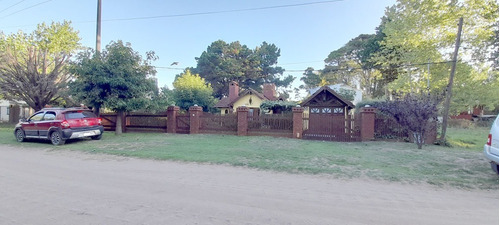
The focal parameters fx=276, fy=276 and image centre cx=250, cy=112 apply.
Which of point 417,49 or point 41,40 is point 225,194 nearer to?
point 417,49

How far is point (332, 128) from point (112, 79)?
458 inches

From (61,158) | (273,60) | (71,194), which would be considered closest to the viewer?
(71,194)

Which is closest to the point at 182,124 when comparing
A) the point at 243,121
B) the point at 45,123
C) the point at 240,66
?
the point at 243,121

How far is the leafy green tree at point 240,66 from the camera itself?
43000 mm

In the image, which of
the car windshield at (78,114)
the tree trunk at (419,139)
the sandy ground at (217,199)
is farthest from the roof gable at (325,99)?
the sandy ground at (217,199)

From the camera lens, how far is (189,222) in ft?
11.9

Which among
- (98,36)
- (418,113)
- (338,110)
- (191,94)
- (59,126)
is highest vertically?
(98,36)

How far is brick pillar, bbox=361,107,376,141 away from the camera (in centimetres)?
1391

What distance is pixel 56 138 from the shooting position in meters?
11.7

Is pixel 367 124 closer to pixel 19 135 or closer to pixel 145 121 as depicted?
pixel 145 121

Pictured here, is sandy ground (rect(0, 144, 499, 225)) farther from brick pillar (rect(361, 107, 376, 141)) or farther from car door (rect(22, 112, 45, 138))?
brick pillar (rect(361, 107, 376, 141))

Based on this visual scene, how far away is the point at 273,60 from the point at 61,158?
4032 cm

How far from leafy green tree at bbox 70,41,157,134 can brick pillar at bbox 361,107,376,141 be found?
1135 centimetres

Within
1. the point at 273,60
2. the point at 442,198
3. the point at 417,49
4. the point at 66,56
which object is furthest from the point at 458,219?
the point at 273,60
